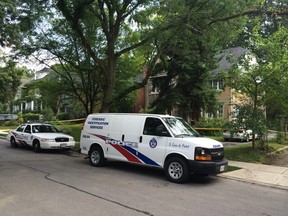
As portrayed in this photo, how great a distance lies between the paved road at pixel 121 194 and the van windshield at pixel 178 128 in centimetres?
142

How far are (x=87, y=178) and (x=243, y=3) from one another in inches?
362

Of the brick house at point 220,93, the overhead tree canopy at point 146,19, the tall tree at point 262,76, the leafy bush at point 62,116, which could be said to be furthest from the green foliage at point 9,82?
the tall tree at point 262,76

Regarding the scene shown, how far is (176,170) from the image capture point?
928cm

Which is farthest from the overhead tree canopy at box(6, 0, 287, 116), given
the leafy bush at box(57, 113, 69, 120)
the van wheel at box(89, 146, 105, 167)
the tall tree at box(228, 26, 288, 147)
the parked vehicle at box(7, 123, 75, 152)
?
the leafy bush at box(57, 113, 69, 120)

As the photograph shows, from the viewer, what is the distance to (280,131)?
16250mm

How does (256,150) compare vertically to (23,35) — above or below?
below

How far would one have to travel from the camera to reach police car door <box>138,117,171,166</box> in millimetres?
9703

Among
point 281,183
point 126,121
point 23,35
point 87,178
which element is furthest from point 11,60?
point 281,183

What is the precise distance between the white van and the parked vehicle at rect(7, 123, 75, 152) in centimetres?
361

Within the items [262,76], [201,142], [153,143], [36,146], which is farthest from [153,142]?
[36,146]

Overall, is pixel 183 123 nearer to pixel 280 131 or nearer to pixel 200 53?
pixel 280 131

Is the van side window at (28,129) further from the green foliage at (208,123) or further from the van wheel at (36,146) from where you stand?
the green foliage at (208,123)

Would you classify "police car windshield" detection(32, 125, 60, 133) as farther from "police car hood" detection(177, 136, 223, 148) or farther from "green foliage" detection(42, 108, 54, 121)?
"green foliage" detection(42, 108, 54, 121)

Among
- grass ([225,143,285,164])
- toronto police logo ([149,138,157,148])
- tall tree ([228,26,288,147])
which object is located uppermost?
tall tree ([228,26,288,147])
